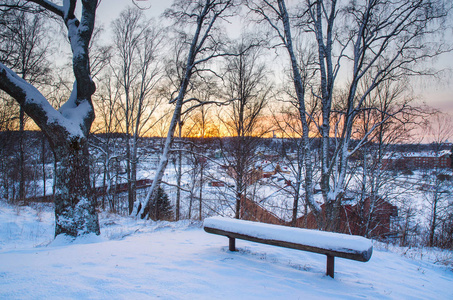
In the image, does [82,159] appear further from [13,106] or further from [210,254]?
[13,106]

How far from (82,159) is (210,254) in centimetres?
330

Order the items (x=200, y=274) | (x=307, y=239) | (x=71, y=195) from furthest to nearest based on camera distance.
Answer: (x=71, y=195) → (x=307, y=239) → (x=200, y=274)

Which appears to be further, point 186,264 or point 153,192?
point 153,192

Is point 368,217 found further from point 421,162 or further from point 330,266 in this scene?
point 330,266

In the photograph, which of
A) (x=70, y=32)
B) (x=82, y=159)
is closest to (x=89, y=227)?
(x=82, y=159)

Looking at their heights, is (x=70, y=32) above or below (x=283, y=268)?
above

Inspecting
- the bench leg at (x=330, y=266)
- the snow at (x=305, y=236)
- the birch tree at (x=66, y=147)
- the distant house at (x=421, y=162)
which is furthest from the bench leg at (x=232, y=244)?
the distant house at (x=421, y=162)

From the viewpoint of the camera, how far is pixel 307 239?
2.96 m

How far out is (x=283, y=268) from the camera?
3.26m

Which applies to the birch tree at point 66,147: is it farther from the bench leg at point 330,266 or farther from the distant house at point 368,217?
the distant house at point 368,217

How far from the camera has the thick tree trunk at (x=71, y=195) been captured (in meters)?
4.38

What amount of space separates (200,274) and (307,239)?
1.46m

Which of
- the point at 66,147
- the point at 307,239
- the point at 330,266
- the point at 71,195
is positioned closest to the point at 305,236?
the point at 307,239

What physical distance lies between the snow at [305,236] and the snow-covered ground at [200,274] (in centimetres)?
46
